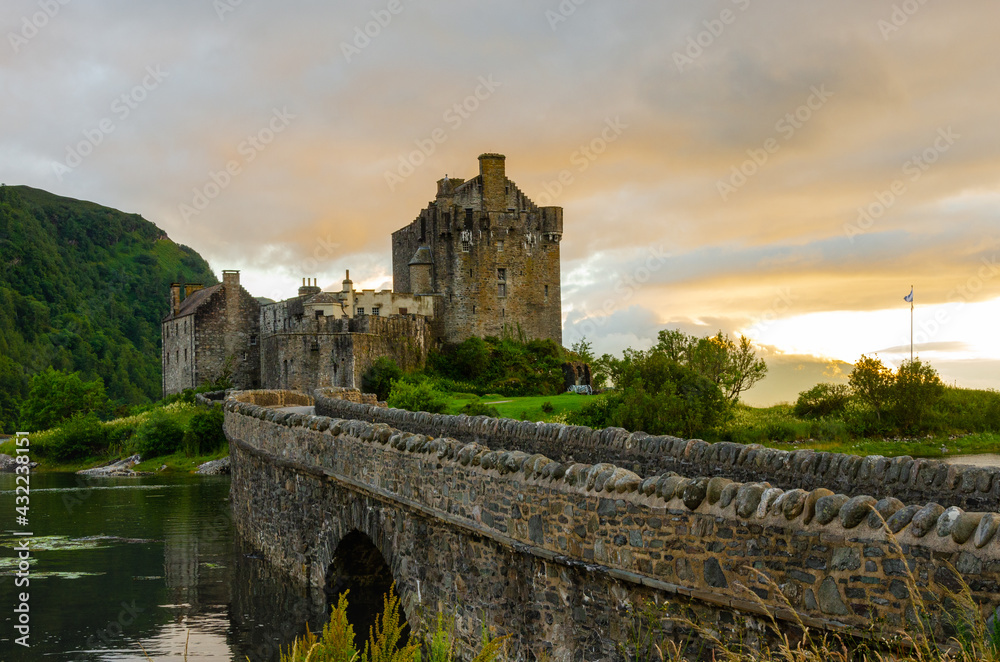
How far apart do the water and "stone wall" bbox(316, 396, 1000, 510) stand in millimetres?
4907

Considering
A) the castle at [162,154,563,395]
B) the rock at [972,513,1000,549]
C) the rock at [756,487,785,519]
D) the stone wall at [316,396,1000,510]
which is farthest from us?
the castle at [162,154,563,395]

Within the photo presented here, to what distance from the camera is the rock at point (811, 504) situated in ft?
21.3

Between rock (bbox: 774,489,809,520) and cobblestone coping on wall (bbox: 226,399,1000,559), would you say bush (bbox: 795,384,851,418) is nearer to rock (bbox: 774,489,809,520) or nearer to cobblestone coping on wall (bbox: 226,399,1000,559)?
cobblestone coping on wall (bbox: 226,399,1000,559)

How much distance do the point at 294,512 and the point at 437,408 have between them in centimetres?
2029

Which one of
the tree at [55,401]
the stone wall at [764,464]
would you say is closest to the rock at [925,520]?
the stone wall at [764,464]

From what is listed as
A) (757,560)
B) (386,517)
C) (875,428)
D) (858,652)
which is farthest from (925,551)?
(875,428)

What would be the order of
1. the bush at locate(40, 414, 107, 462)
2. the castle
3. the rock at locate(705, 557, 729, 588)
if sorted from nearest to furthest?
the rock at locate(705, 557, 729, 588) < the bush at locate(40, 414, 107, 462) < the castle

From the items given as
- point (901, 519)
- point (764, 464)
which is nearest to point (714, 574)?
point (901, 519)

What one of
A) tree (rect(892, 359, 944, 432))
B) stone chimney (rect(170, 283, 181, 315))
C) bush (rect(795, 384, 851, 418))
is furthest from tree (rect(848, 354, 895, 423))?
stone chimney (rect(170, 283, 181, 315))

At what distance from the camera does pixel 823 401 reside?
40.0 metres

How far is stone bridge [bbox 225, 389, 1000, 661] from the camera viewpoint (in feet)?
19.8

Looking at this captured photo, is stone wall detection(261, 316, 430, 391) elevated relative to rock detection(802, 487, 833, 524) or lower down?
elevated

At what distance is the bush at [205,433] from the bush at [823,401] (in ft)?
95.5

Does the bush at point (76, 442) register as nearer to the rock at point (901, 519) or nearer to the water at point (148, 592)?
the water at point (148, 592)
